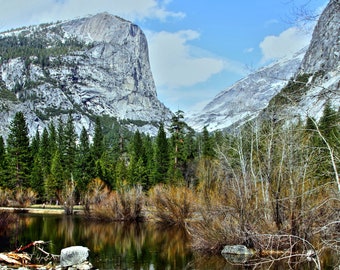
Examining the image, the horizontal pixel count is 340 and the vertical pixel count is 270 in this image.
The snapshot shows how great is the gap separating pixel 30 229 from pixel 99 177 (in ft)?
97.1

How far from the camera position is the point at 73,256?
1653 centimetres

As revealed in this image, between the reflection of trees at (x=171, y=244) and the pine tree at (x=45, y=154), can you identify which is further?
the pine tree at (x=45, y=154)

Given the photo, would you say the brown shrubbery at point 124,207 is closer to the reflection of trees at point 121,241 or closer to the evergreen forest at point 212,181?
the evergreen forest at point 212,181

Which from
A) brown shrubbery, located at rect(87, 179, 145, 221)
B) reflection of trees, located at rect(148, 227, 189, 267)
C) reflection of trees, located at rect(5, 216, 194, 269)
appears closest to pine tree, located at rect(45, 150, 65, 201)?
brown shrubbery, located at rect(87, 179, 145, 221)

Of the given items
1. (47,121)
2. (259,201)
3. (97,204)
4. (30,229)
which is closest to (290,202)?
(259,201)

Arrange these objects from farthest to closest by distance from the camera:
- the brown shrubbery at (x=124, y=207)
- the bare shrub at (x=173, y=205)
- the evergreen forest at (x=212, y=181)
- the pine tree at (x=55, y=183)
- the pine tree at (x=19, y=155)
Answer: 1. the pine tree at (x=19, y=155)
2. the pine tree at (x=55, y=183)
3. the brown shrubbery at (x=124, y=207)
4. the bare shrub at (x=173, y=205)
5. the evergreen forest at (x=212, y=181)

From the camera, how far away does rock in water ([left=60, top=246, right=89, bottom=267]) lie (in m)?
16.3

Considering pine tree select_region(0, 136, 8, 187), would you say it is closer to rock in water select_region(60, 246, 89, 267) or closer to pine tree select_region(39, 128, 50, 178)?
pine tree select_region(39, 128, 50, 178)

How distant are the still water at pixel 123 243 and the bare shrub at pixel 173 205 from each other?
48.9 inches

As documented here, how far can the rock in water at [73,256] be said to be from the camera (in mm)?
16344

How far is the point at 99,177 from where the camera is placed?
190 ft

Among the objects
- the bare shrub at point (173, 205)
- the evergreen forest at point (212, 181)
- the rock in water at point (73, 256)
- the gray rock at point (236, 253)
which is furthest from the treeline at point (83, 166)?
the rock in water at point (73, 256)

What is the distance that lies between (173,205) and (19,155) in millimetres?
36190

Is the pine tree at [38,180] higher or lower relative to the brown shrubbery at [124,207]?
higher
